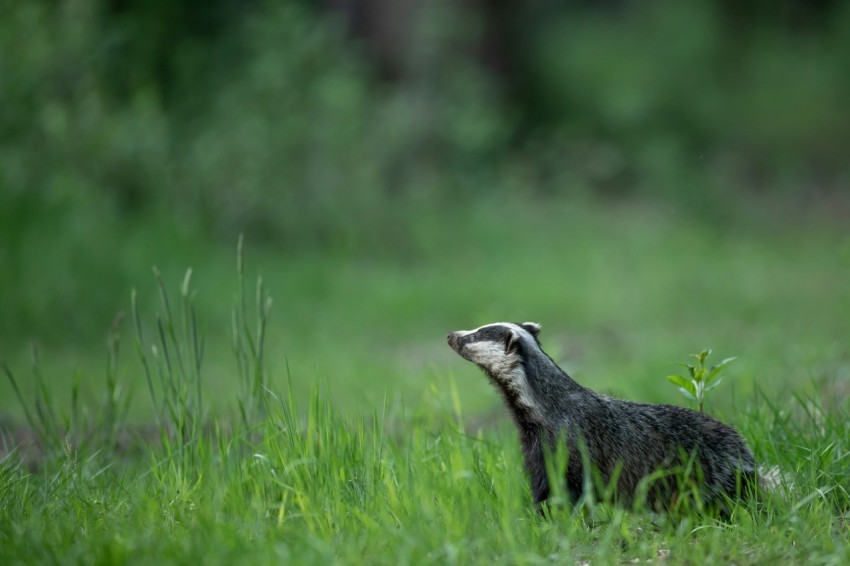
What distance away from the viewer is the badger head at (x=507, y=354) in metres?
4.40

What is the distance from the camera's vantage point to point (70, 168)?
1108cm

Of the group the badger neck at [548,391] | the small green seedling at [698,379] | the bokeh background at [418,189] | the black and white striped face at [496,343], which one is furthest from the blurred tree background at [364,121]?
the small green seedling at [698,379]

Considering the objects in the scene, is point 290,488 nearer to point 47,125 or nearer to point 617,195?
point 47,125

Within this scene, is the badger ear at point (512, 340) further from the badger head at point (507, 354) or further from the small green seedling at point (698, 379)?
the small green seedling at point (698, 379)

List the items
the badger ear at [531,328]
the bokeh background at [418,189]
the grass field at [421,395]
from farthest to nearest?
1. the bokeh background at [418,189]
2. the badger ear at [531,328]
3. the grass field at [421,395]

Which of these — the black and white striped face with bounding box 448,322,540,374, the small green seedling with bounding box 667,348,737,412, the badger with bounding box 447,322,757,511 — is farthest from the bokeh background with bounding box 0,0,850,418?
the small green seedling with bounding box 667,348,737,412

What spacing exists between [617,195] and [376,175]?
209 inches

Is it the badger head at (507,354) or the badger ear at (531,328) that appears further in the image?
the badger ear at (531,328)

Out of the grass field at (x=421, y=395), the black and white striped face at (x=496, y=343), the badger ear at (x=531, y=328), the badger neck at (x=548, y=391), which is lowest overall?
the grass field at (x=421, y=395)

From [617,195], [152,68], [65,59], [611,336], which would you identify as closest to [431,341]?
[611,336]

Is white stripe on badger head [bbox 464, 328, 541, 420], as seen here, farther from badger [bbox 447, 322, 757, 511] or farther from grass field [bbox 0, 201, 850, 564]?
grass field [bbox 0, 201, 850, 564]

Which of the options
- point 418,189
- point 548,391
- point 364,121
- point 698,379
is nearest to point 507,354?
point 548,391

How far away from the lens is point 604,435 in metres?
4.34

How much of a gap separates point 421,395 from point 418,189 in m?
7.84
